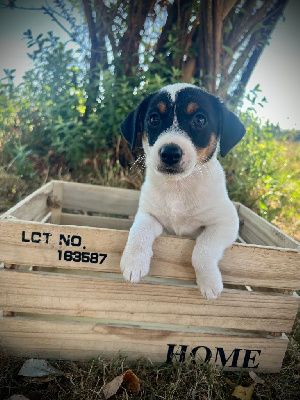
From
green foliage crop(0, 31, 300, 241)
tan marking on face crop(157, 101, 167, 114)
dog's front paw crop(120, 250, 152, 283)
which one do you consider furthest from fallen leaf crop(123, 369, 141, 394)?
green foliage crop(0, 31, 300, 241)

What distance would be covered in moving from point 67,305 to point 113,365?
400 mm

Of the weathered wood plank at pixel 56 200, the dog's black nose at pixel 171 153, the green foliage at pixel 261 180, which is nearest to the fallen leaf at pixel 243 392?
the dog's black nose at pixel 171 153

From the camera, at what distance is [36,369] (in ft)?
5.29

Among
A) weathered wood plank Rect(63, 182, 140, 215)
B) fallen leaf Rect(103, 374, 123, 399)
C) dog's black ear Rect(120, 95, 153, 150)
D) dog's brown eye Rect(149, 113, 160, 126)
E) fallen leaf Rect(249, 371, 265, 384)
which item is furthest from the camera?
weathered wood plank Rect(63, 182, 140, 215)

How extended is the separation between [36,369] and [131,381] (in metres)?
0.49

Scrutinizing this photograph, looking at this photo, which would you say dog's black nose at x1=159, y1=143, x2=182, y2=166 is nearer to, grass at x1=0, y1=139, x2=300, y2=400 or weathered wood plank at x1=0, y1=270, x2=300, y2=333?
weathered wood plank at x1=0, y1=270, x2=300, y2=333

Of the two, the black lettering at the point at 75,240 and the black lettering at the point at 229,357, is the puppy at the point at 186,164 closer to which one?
the black lettering at the point at 75,240

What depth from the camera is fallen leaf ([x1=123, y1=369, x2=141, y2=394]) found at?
1.54 meters

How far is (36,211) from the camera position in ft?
7.86

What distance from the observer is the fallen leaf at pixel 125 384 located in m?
1.51

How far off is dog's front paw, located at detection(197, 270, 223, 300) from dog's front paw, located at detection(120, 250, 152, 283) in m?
0.28

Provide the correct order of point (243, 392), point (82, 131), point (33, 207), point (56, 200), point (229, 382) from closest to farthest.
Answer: point (243, 392), point (229, 382), point (33, 207), point (56, 200), point (82, 131)

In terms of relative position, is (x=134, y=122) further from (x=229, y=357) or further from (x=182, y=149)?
(x=229, y=357)

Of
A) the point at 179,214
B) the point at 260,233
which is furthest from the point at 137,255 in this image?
the point at 260,233
